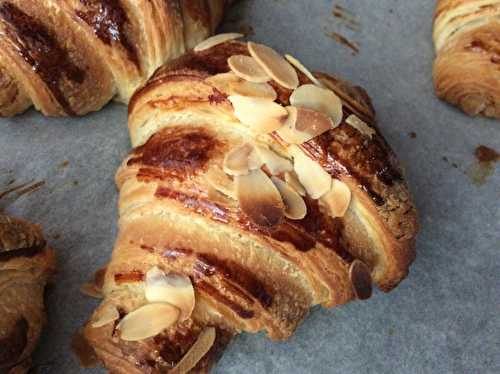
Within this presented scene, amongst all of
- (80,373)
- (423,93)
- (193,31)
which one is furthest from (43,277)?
(423,93)

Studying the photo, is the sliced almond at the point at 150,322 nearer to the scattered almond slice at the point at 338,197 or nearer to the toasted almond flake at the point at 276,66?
the scattered almond slice at the point at 338,197

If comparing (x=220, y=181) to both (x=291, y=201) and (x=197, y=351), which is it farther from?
(x=197, y=351)

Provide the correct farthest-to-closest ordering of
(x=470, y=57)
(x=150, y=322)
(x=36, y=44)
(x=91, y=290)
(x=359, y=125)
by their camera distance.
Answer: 1. (x=470, y=57)
2. (x=36, y=44)
3. (x=91, y=290)
4. (x=359, y=125)
5. (x=150, y=322)

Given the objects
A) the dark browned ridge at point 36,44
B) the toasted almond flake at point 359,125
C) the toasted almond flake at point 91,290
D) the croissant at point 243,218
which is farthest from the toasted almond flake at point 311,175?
the dark browned ridge at point 36,44

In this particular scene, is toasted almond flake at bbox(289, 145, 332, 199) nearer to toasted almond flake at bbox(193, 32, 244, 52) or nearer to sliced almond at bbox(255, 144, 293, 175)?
sliced almond at bbox(255, 144, 293, 175)

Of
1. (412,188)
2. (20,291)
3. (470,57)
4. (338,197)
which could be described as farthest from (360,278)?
(470,57)

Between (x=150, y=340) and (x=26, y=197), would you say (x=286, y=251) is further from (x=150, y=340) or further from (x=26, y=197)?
(x=26, y=197)
